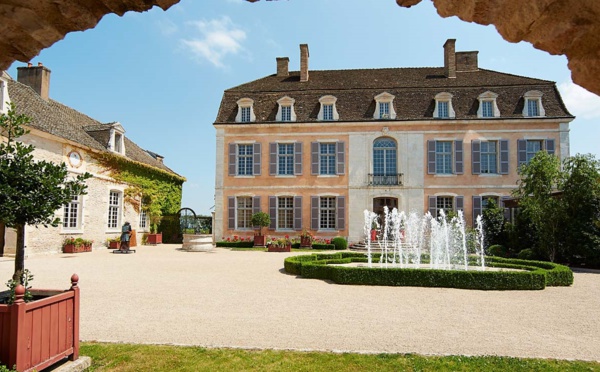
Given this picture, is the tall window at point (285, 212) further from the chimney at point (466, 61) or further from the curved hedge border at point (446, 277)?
the chimney at point (466, 61)

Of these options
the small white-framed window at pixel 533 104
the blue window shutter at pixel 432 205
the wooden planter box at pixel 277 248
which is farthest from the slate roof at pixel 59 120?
the small white-framed window at pixel 533 104

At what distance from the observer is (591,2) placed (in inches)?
75.0

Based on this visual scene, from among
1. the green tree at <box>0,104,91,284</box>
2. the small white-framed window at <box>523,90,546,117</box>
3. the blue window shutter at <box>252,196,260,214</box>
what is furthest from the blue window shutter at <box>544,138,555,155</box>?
the green tree at <box>0,104,91,284</box>

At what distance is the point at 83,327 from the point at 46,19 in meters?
4.35

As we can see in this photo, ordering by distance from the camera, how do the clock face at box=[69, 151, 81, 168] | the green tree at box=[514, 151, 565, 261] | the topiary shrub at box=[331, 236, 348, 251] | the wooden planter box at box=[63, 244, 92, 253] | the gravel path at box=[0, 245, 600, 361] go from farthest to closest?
the topiary shrub at box=[331, 236, 348, 251] < the clock face at box=[69, 151, 81, 168] < the wooden planter box at box=[63, 244, 92, 253] < the green tree at box=[514, 151, 565, 261] < the gravel path at box=[0, 245, 600, 361]

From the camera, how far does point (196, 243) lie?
18.1 metres

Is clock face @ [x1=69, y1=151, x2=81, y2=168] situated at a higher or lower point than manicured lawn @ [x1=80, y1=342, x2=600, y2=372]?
higher

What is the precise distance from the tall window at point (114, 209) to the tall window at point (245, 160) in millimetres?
6146

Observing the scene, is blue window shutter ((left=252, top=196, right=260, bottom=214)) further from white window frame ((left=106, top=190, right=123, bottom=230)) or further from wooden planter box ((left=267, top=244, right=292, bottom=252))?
white window frame ((left=106, top=190, right=123, bottom=230))

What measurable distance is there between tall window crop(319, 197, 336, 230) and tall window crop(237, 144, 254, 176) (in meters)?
4.30

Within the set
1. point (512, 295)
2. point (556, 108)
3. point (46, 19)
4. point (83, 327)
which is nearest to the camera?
point (46, 19)

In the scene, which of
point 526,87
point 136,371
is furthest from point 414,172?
point 136,371

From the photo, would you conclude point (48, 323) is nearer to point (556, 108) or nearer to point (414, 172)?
point (414, 172)

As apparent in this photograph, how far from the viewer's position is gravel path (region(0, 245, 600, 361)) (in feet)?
15.9
